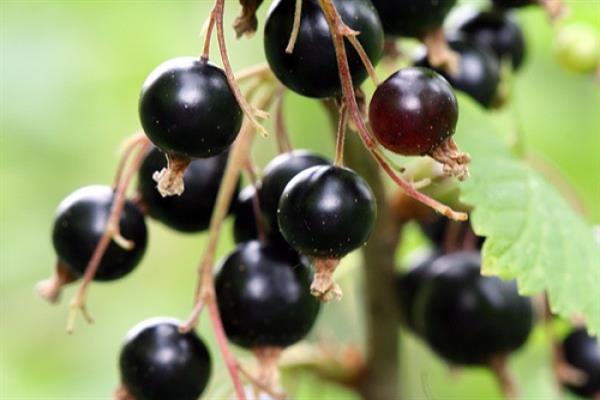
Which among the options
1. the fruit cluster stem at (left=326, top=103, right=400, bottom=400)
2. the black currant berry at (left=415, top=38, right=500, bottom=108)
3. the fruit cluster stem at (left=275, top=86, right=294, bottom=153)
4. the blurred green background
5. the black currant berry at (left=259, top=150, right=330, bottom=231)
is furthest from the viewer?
the blurred green background

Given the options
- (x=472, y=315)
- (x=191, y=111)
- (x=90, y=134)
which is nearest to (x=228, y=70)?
(x=191, y=111)

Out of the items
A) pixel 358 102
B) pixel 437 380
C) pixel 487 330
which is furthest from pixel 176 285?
pixel 358 102

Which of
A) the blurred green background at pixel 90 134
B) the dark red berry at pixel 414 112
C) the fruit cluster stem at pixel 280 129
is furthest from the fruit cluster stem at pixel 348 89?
the blurred green background at pixel 90 134

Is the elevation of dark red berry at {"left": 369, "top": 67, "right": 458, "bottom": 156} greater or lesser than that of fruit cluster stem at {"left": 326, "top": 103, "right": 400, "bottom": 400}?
greater

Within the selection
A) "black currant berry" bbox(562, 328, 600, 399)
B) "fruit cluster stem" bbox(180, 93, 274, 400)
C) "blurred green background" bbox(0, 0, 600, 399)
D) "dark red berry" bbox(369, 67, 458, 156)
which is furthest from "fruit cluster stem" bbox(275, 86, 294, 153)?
"blurred green background" bbox(0, 0, 600, 399)

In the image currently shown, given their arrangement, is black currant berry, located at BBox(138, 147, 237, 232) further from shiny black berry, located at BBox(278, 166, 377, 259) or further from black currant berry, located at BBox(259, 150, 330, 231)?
shiny black berry, located at BBox(278, 166, 377, 259)

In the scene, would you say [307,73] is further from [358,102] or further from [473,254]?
[473,254]
